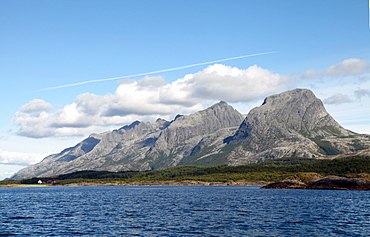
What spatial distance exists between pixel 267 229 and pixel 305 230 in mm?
6286

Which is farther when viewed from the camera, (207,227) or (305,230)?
(207,227)

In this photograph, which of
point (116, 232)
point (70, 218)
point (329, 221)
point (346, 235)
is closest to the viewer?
point (346, 235)

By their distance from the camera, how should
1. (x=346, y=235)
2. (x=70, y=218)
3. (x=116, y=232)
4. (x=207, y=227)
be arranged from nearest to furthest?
(x=346, y=235)
(x=116, y=232)
(x=207, y=227)
(x=70, y=218)

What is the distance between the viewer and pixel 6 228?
214ft

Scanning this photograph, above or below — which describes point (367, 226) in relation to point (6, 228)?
below

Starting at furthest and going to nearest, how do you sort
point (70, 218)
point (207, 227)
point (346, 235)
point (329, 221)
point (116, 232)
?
point (70, 218) → point (329, 221) → point (207, 227) → point (116, 232) → point (346, 235)

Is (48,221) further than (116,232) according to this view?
Yes

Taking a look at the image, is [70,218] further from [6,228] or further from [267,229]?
[267,229]

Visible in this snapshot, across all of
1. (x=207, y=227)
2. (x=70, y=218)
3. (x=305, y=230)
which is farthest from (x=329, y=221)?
(x=70, y=218)

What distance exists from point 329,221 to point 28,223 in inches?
2400

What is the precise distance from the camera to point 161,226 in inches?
2584

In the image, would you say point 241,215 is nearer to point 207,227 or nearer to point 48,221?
point 207,227

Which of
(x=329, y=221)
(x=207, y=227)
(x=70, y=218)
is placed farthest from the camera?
(x=70, y=218)

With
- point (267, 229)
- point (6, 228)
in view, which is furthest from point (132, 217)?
point (267, 229)
